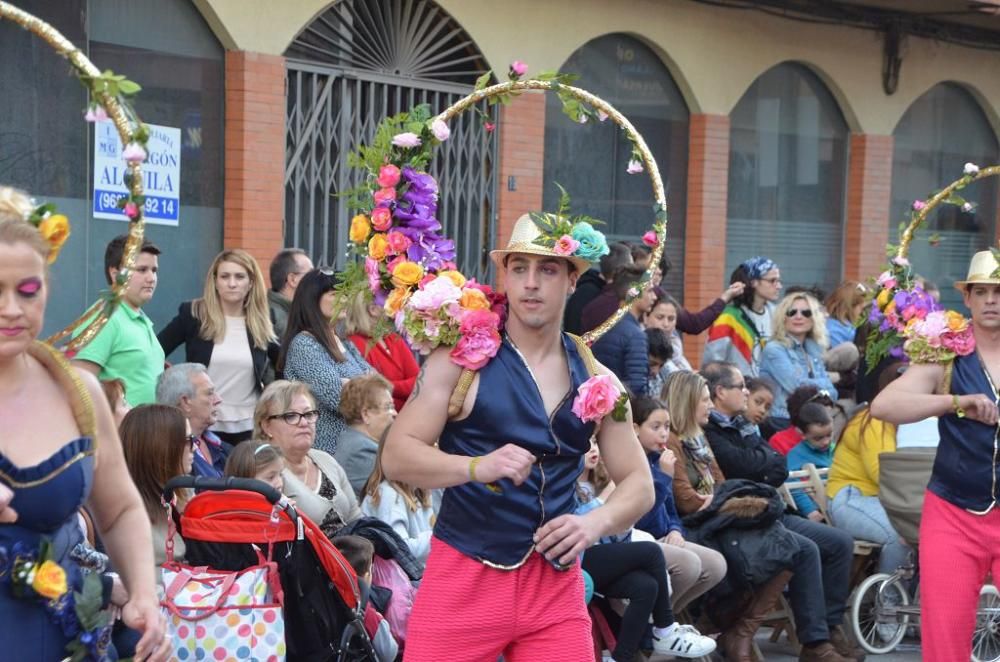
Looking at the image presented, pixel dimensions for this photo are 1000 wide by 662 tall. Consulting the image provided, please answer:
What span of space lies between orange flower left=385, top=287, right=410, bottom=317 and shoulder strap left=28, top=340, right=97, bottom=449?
176 centimetres

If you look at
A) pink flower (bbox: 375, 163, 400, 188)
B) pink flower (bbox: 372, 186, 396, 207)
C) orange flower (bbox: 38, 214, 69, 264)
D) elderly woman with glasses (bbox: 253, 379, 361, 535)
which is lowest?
elderly woman with glasses (bbox: 253, 379, 361, 535)

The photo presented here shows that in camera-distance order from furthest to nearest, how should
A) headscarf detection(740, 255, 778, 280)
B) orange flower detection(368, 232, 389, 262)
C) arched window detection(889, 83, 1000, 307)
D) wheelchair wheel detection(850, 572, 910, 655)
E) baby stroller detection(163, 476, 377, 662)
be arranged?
arched window detection(889, 83, 1000, 307) → headscarf detection(740, 255, 778, 280) → wheelchair wheel detection(850, 572, 910, 655) → baby stroller detection(163, 476, 377, 662) → orange flower detection(368, 232, 389, 262)

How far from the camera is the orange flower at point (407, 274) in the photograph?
537 cm

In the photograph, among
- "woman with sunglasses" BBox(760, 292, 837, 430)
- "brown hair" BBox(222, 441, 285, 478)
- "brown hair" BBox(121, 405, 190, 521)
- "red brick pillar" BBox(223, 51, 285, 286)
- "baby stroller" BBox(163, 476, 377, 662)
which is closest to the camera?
"baby stroller" BBox(163, 476, 377, 662)

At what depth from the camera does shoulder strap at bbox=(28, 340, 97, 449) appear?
363cm

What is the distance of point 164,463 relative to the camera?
20.1 feet

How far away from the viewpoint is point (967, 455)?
655 cm

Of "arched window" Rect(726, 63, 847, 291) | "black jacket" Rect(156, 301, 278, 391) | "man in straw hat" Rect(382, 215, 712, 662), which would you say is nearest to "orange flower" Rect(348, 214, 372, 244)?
"man in straw hat" Rect(382, 215, 712, 662)

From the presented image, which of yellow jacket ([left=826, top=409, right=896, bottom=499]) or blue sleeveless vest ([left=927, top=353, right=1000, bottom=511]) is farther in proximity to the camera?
yellow jacket ([left=826, top=409, right=896, bottom=499])

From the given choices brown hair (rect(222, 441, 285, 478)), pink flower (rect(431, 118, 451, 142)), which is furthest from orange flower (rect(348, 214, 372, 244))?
brown hair (rect(222, 441, 285, 478))

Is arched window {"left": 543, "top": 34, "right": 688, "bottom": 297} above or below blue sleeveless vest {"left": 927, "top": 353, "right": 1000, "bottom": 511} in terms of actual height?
above

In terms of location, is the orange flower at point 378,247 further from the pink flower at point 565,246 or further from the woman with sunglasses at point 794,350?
the woman with sunglasses at point 794,350

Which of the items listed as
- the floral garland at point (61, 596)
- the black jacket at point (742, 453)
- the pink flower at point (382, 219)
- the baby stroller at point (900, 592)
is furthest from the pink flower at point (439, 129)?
the baby stroller at point (900, 592)

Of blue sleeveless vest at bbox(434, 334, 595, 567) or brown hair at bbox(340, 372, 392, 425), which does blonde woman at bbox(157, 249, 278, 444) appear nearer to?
brown hair at bbox(340, 372, 392, 425)
